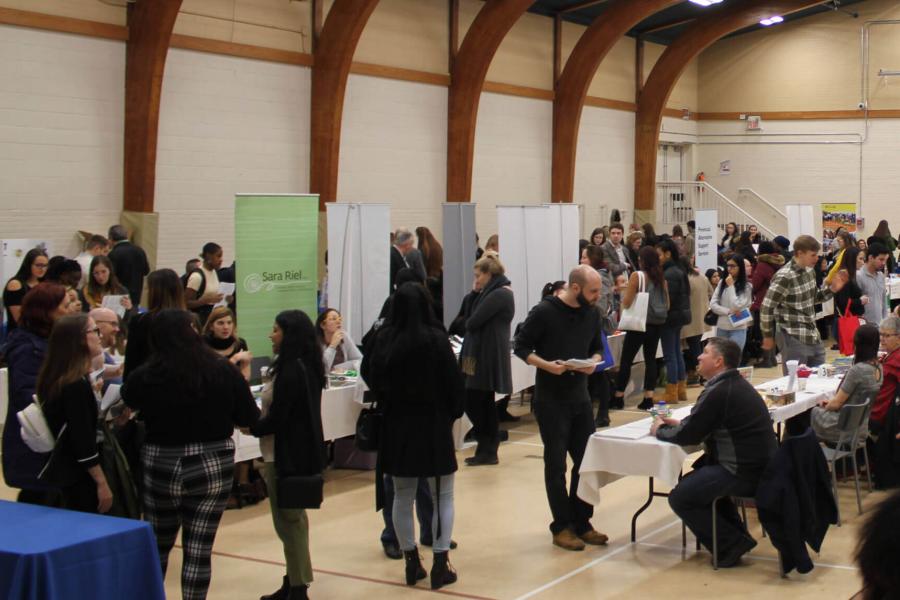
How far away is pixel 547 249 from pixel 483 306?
2.37 meters

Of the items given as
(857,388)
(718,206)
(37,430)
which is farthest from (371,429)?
(718,206)

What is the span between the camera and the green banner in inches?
282

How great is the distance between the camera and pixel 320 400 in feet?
15.3

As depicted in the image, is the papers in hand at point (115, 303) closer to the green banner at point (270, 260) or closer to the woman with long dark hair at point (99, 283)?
the woman with long dark hair at point (99, 283)

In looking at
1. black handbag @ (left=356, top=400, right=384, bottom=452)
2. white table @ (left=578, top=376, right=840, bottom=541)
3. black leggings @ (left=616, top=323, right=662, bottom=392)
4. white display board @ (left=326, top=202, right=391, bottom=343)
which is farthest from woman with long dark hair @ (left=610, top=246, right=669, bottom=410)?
black handbag @ (left=356, top=400, right=384, bottom=452)

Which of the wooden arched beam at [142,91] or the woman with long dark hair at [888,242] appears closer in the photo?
the wooden arched beam at [142,91]

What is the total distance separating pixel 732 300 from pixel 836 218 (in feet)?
38.9

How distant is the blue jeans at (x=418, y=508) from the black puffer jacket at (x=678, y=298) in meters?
4.32

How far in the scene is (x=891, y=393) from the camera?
20.7 feet

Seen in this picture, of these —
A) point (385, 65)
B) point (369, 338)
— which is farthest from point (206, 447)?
point (385, 65)

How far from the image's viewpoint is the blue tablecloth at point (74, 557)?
319 cm

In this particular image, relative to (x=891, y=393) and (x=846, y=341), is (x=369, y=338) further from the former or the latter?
(x=846, y=341)

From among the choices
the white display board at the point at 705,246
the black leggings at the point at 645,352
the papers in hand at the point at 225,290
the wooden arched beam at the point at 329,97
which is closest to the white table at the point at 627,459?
the black leggings at the point at 645,352

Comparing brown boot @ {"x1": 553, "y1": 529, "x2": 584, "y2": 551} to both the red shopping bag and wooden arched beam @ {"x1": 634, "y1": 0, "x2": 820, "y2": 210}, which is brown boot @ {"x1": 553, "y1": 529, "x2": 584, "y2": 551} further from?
wooden arched beam @ {"x1": 634, "y1": 0, "x2": 820, "y2": 210}
